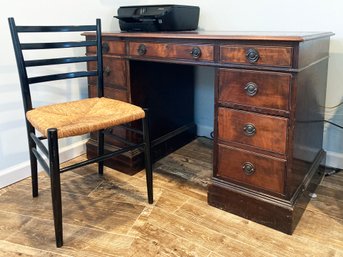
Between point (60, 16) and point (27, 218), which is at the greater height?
point (60, 16)

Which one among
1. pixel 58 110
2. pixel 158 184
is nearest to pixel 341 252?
pixel 158 184

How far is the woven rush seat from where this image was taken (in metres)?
1.32

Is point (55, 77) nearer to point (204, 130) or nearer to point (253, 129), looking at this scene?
point (253, 129)

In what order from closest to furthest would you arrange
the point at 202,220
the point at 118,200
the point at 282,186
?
1. the point at 282,186
2. the point at 202,220
3. the point at 118,200

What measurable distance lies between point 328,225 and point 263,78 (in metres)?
0.68

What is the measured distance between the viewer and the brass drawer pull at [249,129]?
4.61 ft

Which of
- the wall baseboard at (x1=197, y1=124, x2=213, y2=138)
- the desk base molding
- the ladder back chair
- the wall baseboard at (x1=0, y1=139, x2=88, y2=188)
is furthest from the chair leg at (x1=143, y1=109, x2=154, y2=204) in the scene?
the wall baseboard at (x1=197, y1=124, x2=213, y2=138)

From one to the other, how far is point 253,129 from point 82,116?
2.36 ft

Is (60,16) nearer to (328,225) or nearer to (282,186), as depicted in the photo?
(282,186)

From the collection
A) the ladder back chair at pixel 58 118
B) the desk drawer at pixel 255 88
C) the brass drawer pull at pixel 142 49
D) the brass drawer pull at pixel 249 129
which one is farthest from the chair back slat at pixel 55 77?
the brass drawer pull at pixel 249 129

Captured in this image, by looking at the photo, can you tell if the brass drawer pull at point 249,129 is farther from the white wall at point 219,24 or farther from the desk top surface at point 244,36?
the white wall at point 219,24

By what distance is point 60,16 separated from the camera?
193 centimetres

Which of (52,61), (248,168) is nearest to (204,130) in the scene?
(248,168)

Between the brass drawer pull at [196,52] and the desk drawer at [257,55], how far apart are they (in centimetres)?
11
